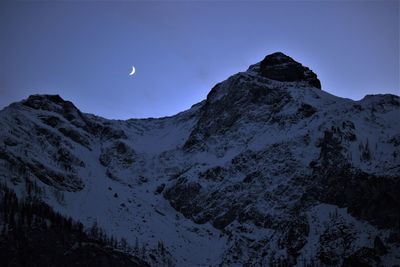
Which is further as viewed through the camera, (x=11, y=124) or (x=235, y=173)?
(x=11, y=124)

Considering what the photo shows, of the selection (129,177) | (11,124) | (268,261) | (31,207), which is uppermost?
(11,124)

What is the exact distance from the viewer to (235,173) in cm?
16388

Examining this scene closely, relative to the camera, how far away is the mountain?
5049 inches

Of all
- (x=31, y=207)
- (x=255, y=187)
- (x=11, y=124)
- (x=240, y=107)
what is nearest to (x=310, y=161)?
(x=255, y=187)

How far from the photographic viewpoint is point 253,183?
15662 centimetres

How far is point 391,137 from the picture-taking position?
144 m

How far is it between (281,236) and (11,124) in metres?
92.9

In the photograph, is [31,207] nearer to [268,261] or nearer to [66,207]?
[66,207]

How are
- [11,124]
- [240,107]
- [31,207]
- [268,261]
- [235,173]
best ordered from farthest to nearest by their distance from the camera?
[240,107] → [11,124] → [235,173] → [31,207] → [268,261]

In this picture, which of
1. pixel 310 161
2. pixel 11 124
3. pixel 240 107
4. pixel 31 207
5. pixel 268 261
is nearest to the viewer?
pixel 268 261

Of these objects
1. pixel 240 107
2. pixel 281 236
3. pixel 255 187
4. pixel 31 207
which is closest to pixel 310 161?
pixel 255 187

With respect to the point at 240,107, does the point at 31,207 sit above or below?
below

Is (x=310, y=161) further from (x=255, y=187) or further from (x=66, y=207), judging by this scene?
(x=66, y=207)

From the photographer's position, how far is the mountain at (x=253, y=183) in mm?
128250
